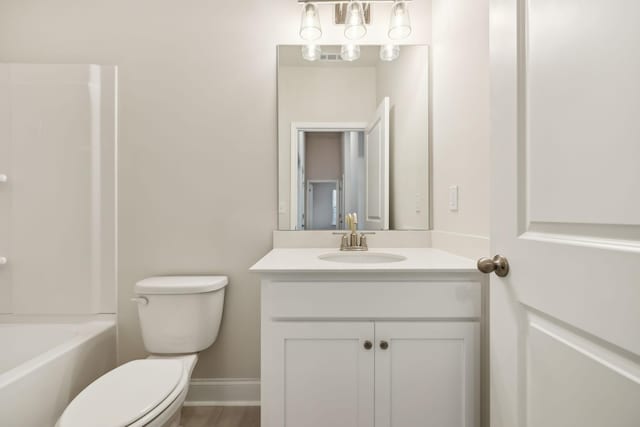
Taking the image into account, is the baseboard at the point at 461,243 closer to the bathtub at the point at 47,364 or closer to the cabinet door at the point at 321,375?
the cabinet door at the point at 321,375

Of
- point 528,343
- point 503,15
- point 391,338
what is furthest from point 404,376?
point 503,15

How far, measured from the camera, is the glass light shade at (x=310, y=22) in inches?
64.4

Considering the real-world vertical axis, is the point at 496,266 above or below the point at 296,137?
below

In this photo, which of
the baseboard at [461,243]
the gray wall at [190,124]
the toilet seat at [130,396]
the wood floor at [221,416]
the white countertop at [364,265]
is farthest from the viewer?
the gray wall at [190,124]

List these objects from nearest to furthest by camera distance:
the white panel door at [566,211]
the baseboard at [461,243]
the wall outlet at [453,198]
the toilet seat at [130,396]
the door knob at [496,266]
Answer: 1. the white panel door at [566,211]
2. the door knob at [496,266]
3. the toilet seat at [130,396]
4. the baseboard at [461,243]
5. the wall outlet at [453,198]

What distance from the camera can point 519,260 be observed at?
784 millimetres

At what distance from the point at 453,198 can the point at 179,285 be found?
134 cm

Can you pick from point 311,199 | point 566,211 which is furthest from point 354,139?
point 566,211

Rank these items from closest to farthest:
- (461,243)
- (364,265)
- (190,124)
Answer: (364,265), (461,243), (190,124)

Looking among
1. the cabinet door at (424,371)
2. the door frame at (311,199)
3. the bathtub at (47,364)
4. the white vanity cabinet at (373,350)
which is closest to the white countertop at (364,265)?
the white vanity cabinet at (373,350)

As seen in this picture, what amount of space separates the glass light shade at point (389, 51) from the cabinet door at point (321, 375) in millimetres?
1379

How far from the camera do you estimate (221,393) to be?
1715mm

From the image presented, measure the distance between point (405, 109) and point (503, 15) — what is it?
0.91 m

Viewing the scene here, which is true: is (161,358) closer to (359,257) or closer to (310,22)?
(359,257)
